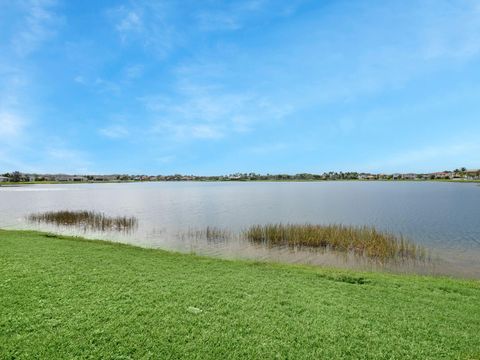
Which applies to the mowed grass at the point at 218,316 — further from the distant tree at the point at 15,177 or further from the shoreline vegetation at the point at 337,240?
the distant tree at the point at 15,177

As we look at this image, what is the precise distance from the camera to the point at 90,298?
6.45 m

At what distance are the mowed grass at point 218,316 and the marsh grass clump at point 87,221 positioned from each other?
17.6 m

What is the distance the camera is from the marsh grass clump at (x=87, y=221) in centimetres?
2612

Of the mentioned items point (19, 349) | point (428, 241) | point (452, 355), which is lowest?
point (428, 241)

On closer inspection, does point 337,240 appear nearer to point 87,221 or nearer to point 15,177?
point 87,221

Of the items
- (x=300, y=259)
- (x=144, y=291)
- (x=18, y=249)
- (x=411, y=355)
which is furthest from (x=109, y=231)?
(x=411, y=355)

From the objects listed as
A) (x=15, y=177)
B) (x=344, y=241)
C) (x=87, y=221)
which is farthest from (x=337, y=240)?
(x=15, y=177)

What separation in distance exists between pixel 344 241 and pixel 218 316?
47.6 ft

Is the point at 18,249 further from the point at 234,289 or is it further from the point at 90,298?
the point at 234,289

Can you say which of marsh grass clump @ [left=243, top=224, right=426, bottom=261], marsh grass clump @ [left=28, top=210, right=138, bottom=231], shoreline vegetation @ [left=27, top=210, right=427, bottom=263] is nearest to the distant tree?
marsh grass clump @ [left=28, top=210, right=138, bottom=231]

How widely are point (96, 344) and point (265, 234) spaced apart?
16.6 m

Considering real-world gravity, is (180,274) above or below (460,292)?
above

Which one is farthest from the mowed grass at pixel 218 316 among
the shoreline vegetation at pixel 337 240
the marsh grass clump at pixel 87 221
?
the marsh grass clump at pixel 87 221

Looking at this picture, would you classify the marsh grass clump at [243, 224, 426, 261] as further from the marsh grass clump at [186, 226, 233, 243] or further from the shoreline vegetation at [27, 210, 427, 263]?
the marsh grass clump at [186, 226, 233, 243]
